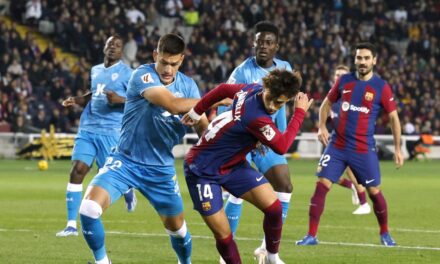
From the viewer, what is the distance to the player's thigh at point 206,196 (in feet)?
31.4

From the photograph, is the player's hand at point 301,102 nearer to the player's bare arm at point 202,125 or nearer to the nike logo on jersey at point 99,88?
the player's bare arm at point 202,125

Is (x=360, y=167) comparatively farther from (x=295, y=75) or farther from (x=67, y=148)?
(x=67, y=148)

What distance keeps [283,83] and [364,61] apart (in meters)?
4.50

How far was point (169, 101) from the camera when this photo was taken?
31.6 feet

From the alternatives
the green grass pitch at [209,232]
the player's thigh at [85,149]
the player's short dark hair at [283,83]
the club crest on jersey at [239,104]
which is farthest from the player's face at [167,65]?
the player's thigh at [85,149]

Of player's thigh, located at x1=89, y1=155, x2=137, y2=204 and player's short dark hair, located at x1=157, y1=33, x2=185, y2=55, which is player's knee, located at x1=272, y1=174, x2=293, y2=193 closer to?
player's thigh, located at x1=89, y1=155, x2=137, y2=204

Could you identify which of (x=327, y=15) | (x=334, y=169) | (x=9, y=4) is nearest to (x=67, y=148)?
(x=9, y=4)

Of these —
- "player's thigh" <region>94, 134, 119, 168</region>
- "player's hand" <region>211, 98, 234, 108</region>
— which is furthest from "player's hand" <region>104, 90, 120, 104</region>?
"player's hand" <region>211, 98, 234, 108</region>

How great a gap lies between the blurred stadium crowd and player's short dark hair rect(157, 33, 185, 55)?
79.8 feet

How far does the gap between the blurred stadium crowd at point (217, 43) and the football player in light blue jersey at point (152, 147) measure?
2401 centimetres

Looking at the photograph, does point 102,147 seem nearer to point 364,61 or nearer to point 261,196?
point 364,61

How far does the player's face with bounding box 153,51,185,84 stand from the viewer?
32.3ft

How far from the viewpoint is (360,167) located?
527 inches

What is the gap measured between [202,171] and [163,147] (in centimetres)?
56
